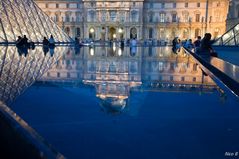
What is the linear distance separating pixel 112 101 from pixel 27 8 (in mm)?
24349

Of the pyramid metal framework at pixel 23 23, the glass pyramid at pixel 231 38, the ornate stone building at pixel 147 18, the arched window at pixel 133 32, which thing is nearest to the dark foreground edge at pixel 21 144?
the glass pyramid at pixel 231 38

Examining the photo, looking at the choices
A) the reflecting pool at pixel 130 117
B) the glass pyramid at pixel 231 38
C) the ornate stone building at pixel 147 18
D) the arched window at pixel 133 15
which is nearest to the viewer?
the reflecting pool at pixel 130 117

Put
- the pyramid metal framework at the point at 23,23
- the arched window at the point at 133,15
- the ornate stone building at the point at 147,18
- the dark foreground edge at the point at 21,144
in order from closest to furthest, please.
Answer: the dark foreground edge at the point at 21,144 < the pyramid metal framework at the point at 23,23 < the ornate stone building at the point at 147,18 < the arched window at the point at 133,15

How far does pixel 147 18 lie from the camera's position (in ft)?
214

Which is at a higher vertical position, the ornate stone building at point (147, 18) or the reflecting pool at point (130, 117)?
the ornate stone building at point (147, 18)

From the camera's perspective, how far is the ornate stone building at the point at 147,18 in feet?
208

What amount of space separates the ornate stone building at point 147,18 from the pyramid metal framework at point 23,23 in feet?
116

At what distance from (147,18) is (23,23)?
4341cm

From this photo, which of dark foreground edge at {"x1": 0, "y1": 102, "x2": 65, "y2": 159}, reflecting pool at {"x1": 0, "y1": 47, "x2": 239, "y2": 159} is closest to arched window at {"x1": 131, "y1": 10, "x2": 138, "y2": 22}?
reflecting pool at {"x1": 0, "y1": 47, "x2": 239, "y2": 159}

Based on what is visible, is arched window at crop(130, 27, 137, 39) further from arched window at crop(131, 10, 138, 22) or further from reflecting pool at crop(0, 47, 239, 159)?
reflecting pool at crop(0, 47, 239, 159)

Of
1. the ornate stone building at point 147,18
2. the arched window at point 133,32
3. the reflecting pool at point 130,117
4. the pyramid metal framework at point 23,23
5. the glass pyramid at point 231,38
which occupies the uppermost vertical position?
the ornate stone building at point 147,18

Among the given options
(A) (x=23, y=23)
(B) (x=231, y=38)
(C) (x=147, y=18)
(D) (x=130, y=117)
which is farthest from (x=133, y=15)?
(D) (x=130, y=117)

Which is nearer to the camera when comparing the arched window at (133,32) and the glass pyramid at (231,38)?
the glass pyramid at (231,38)

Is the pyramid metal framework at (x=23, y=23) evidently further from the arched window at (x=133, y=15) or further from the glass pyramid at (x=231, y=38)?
the arched window at (x=133, y=15)
